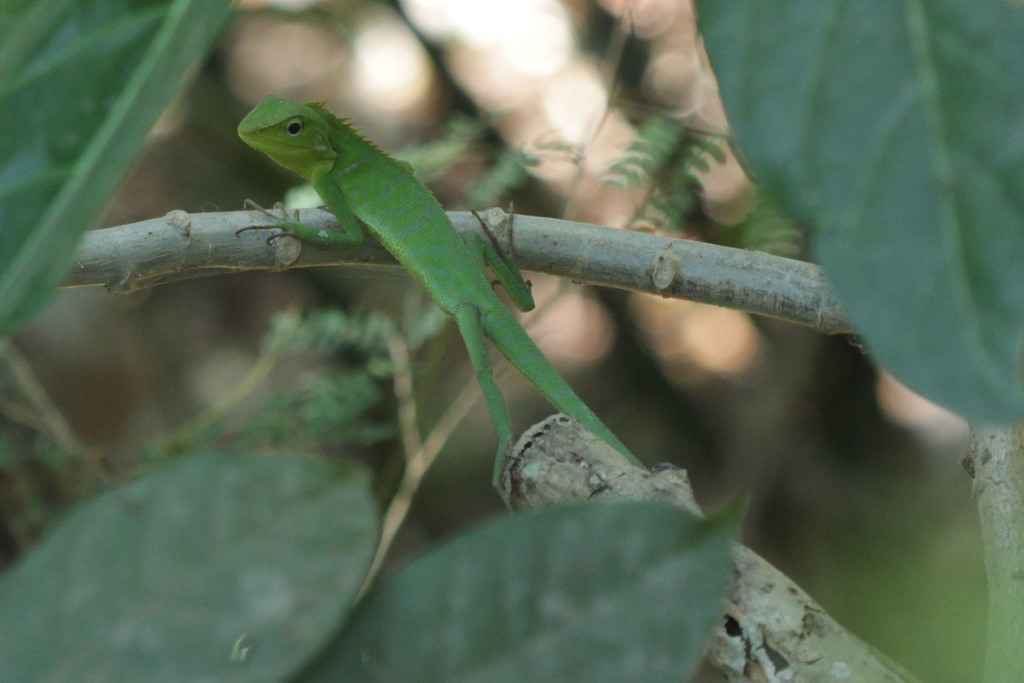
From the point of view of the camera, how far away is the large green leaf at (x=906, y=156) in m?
0.40

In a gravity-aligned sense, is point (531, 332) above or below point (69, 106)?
below

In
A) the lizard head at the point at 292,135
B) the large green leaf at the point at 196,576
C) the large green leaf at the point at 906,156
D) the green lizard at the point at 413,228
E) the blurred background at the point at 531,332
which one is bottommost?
the blurred background at the point at 531,332

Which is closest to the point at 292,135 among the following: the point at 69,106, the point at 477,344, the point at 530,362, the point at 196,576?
the point at 477,344

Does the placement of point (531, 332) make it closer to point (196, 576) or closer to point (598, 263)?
point (598, 263)

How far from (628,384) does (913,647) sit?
2.84 meters

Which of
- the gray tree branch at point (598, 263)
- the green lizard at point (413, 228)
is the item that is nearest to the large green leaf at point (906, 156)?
the gray tree branch at point (598, 263)

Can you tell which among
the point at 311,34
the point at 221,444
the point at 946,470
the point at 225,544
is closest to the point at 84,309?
the point at 221,444

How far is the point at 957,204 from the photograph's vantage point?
0.42m

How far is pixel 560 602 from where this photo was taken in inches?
17.6

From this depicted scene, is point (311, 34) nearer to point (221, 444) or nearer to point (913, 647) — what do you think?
point (221, 444)

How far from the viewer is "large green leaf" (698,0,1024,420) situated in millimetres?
396

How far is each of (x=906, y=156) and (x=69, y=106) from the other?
1.56 feet

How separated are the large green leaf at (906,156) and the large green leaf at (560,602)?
0.14m

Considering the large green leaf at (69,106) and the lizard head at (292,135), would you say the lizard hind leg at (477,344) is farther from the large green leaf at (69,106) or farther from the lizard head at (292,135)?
the large green leaf at (69,106)
